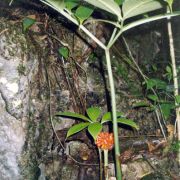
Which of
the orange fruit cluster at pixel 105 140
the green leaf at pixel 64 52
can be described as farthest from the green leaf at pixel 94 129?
the green leaf at pixel 64 52

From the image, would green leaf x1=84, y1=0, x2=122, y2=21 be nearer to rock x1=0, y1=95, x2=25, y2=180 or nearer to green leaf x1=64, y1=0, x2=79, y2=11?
green leaf x1=64, y1=0, x2=79, y2=11

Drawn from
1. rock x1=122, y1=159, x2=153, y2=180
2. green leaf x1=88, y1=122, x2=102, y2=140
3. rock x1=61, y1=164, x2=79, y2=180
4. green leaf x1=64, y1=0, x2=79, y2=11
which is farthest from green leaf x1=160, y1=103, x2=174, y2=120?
green leaf x1=64, y1=0, x2=79, y2=11

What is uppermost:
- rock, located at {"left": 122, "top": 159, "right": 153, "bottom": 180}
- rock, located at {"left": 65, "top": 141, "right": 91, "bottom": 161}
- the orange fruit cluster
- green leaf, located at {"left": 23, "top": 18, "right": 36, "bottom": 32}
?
green leaf, located at {"left": 23, "top": 18, "right": 36, "bottom": 32}

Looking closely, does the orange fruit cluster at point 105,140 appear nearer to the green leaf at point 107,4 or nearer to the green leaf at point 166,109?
the green leaf at point 166,109

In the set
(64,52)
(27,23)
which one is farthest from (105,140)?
(27,23)

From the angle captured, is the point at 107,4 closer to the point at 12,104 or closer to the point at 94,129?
the point at 94,129
